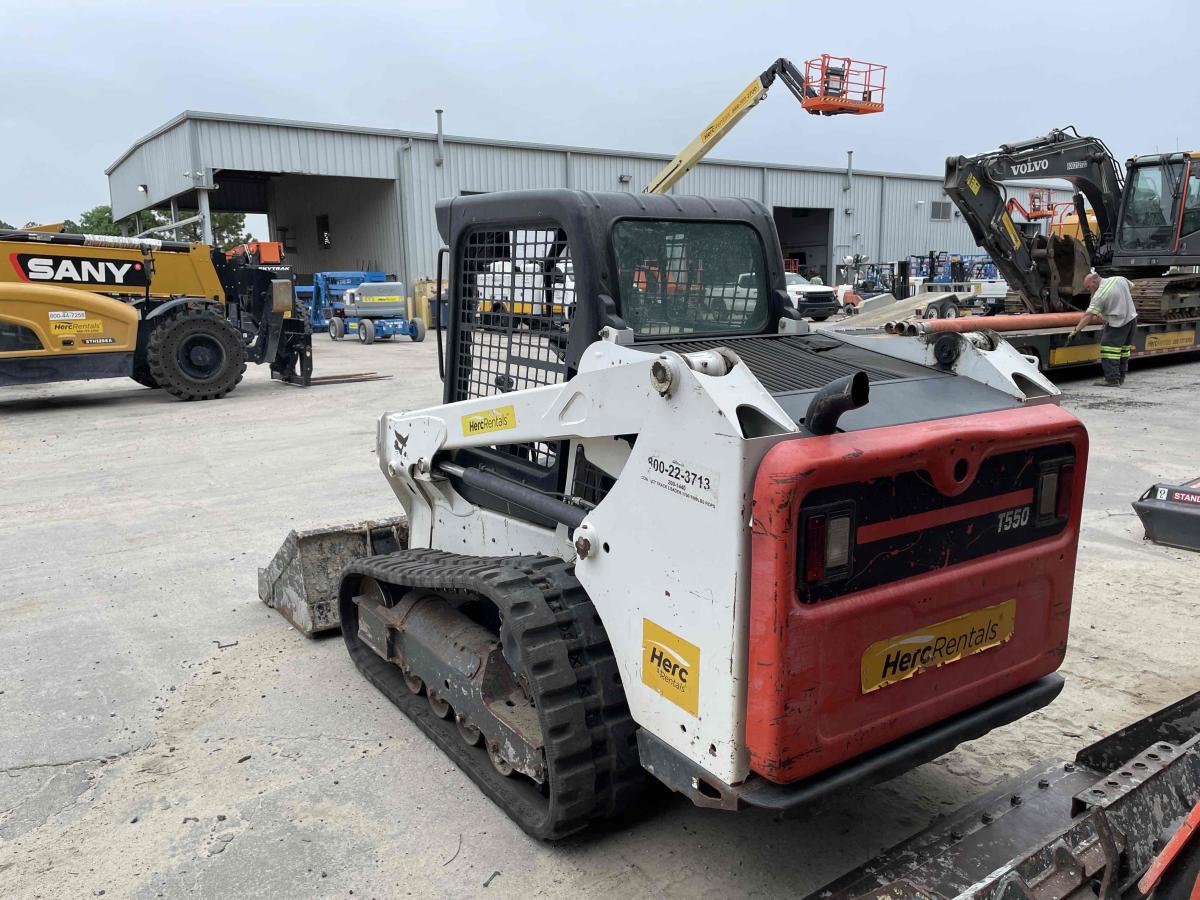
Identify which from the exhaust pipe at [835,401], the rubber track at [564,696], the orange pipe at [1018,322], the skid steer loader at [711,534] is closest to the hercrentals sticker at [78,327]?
the skid steer loader at [711,534]

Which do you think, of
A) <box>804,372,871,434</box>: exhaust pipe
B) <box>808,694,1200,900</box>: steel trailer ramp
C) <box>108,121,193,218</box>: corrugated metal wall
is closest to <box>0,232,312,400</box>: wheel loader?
<box>804,372,871,434</box>: exhaust pipe

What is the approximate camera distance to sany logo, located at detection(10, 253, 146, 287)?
1127 cm

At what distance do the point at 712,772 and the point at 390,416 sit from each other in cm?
231

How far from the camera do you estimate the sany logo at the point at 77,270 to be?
37.0 ft

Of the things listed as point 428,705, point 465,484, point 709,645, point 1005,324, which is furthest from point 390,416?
point 1005,324

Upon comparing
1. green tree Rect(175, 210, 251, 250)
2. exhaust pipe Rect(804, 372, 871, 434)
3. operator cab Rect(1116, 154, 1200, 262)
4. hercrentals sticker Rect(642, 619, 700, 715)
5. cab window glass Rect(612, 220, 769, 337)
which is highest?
green tree Rect(175, 210, 251, 250)

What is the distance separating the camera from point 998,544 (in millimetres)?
2521

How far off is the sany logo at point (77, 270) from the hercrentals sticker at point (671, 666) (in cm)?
1166

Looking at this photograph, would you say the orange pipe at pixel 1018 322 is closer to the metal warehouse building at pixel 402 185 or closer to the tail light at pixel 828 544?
the tail light at pixel 828 544

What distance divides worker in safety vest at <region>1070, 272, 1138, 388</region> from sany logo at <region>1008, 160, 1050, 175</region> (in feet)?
7.28

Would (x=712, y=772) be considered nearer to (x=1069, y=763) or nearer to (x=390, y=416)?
(x=1069, y=763)

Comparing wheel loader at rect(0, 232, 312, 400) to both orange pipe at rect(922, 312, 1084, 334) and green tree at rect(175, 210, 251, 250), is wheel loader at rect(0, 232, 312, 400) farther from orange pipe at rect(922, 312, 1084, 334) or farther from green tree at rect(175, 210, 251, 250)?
green tree at rect(175, 210, 251, 250)

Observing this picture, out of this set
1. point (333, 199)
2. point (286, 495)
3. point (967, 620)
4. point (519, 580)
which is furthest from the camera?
point (333, 199)

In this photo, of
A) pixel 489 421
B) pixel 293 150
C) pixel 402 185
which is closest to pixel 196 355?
pixel 489 421
